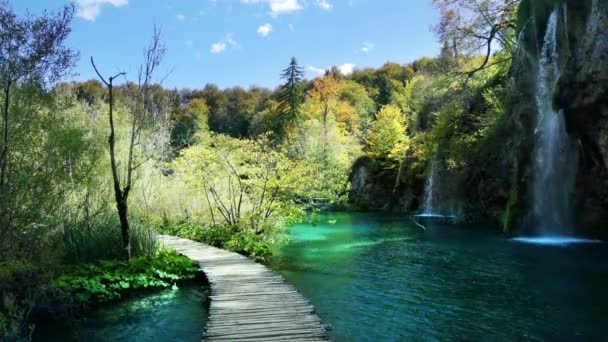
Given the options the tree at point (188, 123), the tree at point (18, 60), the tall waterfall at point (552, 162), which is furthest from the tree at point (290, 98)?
the tree at point (18, 60)

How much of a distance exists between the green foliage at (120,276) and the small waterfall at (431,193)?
64.8 ft

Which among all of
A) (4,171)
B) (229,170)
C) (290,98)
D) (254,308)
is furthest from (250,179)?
(290,98)

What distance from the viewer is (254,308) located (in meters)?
6.84

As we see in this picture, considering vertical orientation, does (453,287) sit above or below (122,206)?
below

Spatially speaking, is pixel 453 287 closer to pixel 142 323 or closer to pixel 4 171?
pixel 142 323

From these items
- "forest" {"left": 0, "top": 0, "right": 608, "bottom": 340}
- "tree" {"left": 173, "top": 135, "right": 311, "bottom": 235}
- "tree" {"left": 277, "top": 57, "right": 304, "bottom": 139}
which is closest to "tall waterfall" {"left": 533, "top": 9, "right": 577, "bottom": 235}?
"forest" {"left": 0, "top": 0, "right": 608, "bottom": 340}

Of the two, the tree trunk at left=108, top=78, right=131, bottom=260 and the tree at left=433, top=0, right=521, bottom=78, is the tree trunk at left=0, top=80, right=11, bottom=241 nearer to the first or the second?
the tree trunk at left=108, top=78, right=131, bottom=260

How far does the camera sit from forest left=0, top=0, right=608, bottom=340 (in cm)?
691

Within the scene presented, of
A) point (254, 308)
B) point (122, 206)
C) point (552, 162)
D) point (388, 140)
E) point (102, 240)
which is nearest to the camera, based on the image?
point (254, 308)

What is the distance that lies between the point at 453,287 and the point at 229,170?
7761mm

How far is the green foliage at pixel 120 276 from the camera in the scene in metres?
8.19

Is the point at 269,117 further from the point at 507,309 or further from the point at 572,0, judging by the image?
the point at 507,309

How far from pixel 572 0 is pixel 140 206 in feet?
47.3

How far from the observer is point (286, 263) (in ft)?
38.9
